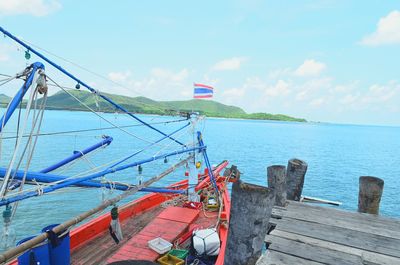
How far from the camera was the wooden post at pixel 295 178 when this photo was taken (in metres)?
6.97

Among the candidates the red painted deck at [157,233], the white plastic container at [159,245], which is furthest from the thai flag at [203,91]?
the white plastic container at [159,245]

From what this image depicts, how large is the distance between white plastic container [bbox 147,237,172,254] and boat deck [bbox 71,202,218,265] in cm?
13

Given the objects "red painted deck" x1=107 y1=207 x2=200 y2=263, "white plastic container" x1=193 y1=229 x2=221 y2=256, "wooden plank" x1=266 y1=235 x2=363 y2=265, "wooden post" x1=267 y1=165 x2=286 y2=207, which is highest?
"wooden post" x1=267 y1=165 x2=286 y2=207

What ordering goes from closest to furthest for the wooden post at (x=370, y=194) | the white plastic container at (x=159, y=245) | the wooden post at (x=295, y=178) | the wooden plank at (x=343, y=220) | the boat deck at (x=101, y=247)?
the wooden plank at (x=343, y=220) < the wooden post at (x=370, y=194) < the wooden post at (x=295, y=178) < the white plastic container at (x=159, y=245) < the boat deck at (x=101, y=247)

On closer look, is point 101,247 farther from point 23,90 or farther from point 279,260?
point 279,260

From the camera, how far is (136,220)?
10266mm

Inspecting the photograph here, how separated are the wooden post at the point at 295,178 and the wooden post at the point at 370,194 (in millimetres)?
1341

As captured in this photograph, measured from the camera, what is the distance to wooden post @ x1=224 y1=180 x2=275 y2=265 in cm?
377

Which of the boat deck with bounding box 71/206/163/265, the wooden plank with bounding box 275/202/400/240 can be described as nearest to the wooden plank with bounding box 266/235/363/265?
the wooden plank with bounding box 275/202/400/240

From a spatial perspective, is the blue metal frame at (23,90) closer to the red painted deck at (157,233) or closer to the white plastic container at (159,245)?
the red painted deck at (157,233)

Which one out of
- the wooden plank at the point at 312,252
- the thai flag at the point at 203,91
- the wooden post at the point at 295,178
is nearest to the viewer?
the wooden plank at the point at 312,252

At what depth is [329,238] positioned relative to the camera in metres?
4.87

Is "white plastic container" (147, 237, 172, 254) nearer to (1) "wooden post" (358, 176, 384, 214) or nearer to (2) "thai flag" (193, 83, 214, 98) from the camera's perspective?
(1) "wooden post" (358, 176, 384, 214)

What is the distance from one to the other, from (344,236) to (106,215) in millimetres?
7365
